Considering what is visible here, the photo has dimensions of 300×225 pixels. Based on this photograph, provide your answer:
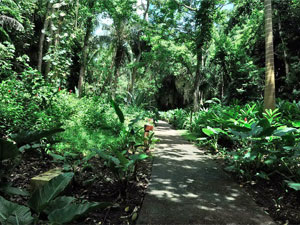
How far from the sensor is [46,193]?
4.68 ft

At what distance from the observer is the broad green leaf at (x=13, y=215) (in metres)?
1.16

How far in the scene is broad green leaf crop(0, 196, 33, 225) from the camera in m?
1.16

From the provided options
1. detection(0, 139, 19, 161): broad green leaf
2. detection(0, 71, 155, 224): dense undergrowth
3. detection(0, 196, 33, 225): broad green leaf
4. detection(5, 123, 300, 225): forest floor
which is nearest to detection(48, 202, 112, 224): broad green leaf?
detection(0, 71, 155, 224): dense undergrowth

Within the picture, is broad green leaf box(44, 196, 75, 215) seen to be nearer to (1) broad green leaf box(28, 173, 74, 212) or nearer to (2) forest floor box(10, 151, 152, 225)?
(1) broad green leaf box(28, 173, 74, 212)

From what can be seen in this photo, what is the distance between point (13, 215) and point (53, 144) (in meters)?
2.51

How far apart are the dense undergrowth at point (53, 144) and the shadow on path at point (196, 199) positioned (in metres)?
0.49

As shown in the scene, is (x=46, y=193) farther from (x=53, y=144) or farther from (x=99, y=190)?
(x=53, y=144)

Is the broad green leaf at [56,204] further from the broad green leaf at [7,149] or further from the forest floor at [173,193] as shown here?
the forest floor at [173,193]

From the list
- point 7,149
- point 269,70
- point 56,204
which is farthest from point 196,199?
point 269,70

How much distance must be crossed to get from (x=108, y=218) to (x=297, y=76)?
1163cm

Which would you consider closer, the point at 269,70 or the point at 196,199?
the point at 196,199

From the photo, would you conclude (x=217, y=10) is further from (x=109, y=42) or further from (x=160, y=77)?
(x=160, y=77)

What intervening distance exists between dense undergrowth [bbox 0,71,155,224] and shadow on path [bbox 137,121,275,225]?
0.49 metres

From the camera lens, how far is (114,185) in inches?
104
